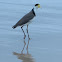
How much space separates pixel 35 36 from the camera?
9055 mm

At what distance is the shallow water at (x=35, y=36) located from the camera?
7129 millimetres

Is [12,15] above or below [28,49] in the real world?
→ above

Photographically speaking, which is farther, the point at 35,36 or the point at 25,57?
the point at 35,36

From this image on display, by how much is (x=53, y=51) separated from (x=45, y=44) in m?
0.64

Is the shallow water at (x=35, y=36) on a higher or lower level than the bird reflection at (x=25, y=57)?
higher

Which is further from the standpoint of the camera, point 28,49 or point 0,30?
point 0,30

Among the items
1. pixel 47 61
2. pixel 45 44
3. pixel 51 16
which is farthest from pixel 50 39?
pixel 51 16

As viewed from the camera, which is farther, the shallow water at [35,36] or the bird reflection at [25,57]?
the shallow water at [35,36]

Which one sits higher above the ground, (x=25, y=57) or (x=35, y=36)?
(x=35, y=36)

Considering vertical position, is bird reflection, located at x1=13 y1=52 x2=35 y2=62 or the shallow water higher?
the shallow water

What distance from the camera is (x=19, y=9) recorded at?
44.0 ft

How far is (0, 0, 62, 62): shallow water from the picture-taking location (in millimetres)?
7129

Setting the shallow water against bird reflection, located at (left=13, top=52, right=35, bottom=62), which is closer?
A: bird reflection, located at (left=13, top=52, right=35, bottom=62)

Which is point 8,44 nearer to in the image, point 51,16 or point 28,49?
point 28,49
